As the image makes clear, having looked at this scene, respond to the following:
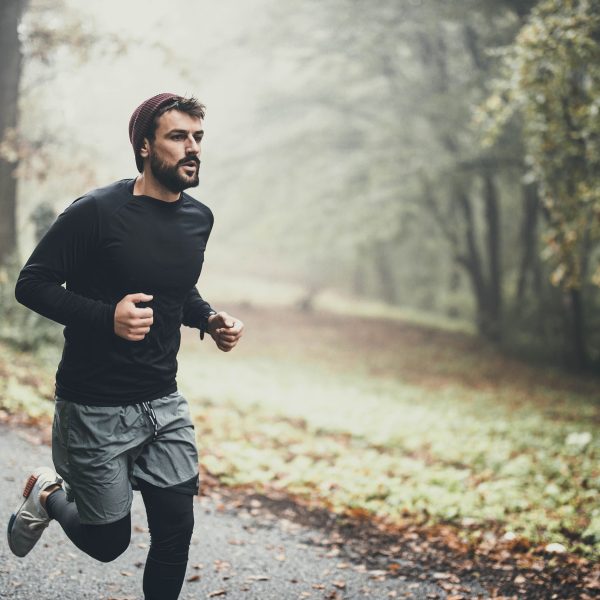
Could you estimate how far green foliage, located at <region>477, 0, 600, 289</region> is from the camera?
8.29m

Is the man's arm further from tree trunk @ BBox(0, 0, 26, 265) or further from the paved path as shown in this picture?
tree trunk @ BBox(0, 0, 26, 265)

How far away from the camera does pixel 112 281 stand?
277 centimetres

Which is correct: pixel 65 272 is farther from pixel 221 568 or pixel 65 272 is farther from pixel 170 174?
pixel 221 568

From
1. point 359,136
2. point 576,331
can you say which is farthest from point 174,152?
point 359,136

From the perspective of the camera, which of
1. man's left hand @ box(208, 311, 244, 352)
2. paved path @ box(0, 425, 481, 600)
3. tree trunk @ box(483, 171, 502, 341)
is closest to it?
man's left hand @ box(208, 311, 244, 352)

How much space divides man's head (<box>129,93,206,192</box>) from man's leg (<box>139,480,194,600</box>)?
1345 mm

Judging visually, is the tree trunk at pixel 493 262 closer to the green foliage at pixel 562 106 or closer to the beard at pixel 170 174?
the green foliage at pixel 562 106

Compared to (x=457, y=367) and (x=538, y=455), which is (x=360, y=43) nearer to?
(x=457, y=367)

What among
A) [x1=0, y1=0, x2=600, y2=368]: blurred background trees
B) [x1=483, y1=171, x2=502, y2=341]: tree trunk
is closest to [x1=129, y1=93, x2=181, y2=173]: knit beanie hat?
[x1=0, y1=0, x2=600, y2=368]: blurred background trees

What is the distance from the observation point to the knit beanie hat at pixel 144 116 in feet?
9.23

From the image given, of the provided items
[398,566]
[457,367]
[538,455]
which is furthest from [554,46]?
[457,367]

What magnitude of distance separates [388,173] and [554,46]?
26.9 ft

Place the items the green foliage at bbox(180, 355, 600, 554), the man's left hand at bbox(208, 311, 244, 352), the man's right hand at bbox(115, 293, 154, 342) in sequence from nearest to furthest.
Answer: the man's right hand at bbox(115, 293, 154, 342) < the man's left hand at bbox(208, 311, 244, 352) < the green foliage at bbox(180, 355, 600, 554)

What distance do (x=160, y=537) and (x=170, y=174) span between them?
1572 mm
